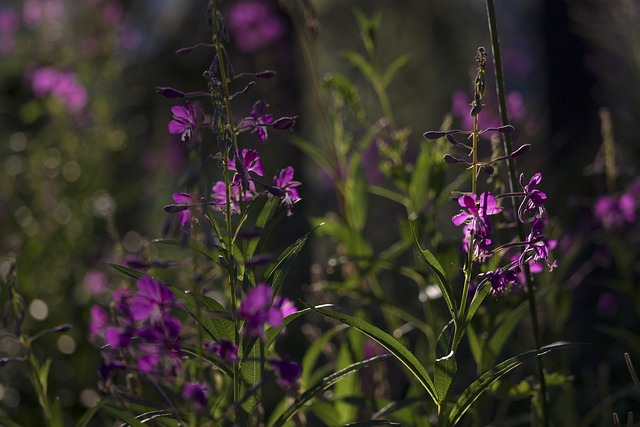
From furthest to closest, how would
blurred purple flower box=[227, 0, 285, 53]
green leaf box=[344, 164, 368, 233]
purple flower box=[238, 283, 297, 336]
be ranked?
1. blurred purple flower box=[227, 0, 285, 53]
2. green leaf box=[344, 164, 368, 233]
3. purple flower box=[238, 283, 297, 336]

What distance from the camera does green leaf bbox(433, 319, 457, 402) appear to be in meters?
1.23

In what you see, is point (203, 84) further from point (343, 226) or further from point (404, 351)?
point (404, 351)

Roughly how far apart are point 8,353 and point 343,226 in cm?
191

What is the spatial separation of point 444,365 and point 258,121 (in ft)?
1.51

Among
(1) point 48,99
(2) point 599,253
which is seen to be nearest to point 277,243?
(1) point 48,99

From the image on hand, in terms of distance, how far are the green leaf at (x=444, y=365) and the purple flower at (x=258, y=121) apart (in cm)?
41

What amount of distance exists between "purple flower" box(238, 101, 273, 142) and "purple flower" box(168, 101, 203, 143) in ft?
0.24

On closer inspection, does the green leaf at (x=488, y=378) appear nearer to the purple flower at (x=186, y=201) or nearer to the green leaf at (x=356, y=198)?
the purple flower at (x=186, y=201)

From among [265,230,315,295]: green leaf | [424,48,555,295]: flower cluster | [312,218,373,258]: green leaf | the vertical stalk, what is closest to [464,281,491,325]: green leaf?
[424,48,555,295]: flower cluster

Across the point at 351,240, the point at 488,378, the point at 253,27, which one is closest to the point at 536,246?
the point at 488,378

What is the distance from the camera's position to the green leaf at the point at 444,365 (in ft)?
4.02

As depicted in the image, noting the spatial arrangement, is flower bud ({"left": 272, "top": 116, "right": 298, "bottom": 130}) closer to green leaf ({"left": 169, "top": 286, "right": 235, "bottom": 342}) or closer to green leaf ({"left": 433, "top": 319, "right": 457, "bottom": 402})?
green leaf ({"left": 169, "top": 286, "right": 235, "bottom": 342})

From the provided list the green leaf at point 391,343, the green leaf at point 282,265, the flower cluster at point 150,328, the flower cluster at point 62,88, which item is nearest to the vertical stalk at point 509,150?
the green leaf at point 391,343

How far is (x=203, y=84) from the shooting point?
6383 millimetres
